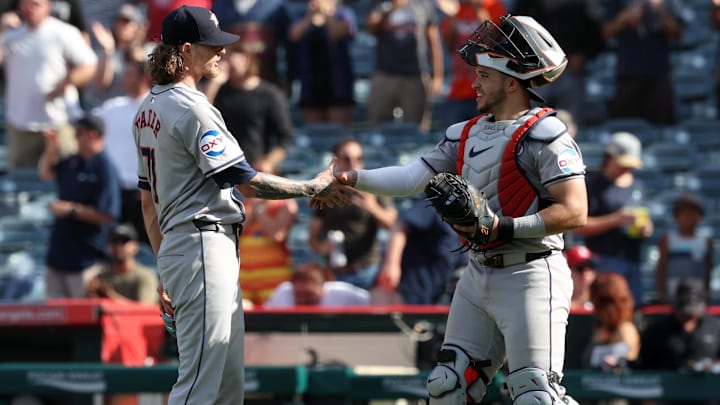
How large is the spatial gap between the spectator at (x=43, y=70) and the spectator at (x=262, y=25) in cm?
126

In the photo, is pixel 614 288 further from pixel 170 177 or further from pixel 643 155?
pixel 643 155

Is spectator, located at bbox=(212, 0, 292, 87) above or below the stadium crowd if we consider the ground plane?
above

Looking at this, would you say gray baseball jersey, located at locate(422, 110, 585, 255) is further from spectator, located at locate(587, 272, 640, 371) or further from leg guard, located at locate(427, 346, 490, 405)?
spectator, located at locate(587, 272, 640, 371)

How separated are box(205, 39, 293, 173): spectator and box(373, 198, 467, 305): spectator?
172 centimetres

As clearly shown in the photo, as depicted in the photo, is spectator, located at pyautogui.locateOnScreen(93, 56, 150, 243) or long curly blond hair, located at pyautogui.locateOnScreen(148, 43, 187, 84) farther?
spectator, located at pyautogui.locateOnScreen(93, 56, 150, 243)

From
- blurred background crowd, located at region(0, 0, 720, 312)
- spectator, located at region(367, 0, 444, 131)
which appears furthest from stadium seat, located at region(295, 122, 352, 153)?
spectator, located at region(367, 0, 444, 131)

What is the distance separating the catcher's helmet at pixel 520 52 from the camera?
226 inches

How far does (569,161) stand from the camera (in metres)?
5.60

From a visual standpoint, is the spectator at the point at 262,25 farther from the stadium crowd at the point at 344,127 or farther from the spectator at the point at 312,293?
the spectator at the point at 312,293

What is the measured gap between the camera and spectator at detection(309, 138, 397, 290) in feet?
32.3

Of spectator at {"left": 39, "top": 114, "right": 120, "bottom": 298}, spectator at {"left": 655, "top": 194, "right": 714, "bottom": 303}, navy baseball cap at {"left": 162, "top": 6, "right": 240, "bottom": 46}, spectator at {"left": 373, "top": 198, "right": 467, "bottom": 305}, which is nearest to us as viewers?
navy baseball cap at {"left": 162, "top": 6, "right": 240, "bottom": 46}

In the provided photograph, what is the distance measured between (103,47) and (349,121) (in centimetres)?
233

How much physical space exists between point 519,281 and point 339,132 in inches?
261

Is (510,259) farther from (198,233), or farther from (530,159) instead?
(198,233)
